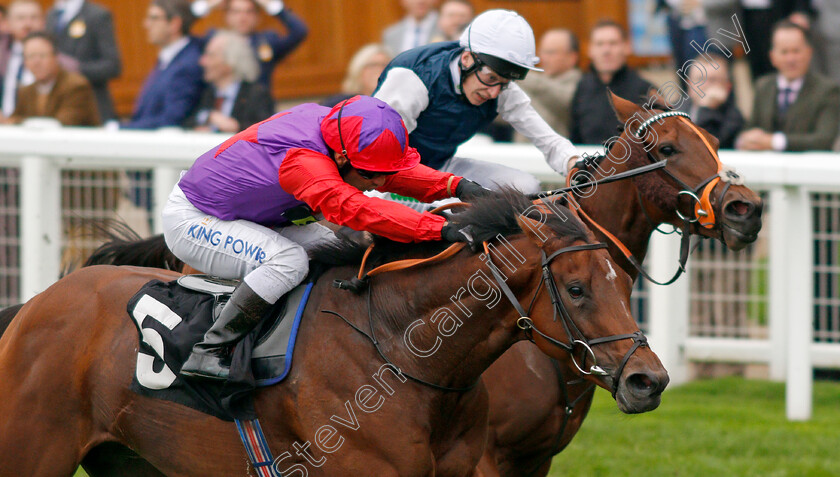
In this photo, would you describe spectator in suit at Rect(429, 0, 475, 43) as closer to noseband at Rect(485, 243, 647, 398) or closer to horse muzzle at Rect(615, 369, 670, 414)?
noseband at Rect(485, 243, 647, 398)

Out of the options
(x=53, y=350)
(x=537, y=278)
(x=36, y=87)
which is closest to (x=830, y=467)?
(x=537, y=278)

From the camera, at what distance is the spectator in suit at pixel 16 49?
873 cm

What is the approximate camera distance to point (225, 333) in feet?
12.2

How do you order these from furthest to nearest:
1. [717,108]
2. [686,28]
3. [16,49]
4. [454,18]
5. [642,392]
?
[16,49]
[686,28]
[454,18]
[717,108]
[642,392]

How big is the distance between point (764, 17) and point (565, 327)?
532 centimetres

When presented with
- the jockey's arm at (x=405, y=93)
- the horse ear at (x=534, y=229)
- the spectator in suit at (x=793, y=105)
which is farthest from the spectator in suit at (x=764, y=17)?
the horse ear at (x=534, y=229)

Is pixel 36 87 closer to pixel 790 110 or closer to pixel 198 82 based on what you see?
pixel 198 82

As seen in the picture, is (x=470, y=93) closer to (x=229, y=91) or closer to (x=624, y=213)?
(x=624, y=213)

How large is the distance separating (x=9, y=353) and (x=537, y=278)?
1.88m

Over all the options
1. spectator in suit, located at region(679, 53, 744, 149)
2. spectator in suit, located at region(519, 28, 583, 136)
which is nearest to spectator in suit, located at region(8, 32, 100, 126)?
spectator in suit, located at region(519, 28, 583, 136)

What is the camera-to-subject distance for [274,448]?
369 centimetres

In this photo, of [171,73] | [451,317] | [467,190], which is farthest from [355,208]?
[171,73]

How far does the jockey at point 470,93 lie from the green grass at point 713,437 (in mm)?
1295

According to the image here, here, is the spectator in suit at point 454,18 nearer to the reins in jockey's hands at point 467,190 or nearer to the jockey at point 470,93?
the jockey at point 470,93
